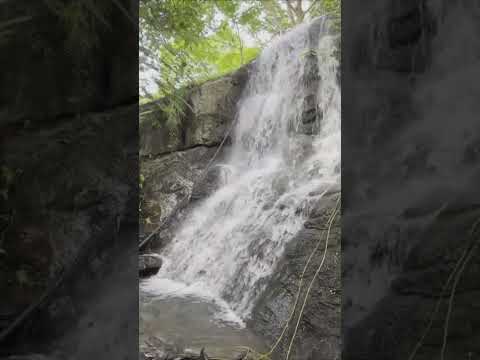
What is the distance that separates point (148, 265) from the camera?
4.39 m

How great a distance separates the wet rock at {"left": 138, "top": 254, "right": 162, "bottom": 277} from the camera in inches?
170

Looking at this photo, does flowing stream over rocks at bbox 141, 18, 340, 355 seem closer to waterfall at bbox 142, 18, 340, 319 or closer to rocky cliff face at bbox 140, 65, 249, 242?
waterfall at bbox 142, 18, 340, 319

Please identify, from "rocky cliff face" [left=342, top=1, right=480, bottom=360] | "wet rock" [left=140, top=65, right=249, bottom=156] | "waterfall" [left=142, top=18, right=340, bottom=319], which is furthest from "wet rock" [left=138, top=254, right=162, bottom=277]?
"rocky cliff face" [left=342, top=1, right=480, bottom=360]

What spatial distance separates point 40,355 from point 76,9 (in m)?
0.84

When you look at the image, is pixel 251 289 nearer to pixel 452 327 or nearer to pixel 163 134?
pixel 452 327

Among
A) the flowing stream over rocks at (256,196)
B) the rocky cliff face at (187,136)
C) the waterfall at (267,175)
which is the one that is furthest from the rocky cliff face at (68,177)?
the rocky cliff face at (187,136)

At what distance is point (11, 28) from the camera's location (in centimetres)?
80

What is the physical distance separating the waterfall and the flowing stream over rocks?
0.05ft

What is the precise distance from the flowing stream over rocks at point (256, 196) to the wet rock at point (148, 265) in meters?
0.10

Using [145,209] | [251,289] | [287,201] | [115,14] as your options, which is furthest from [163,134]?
[115,14]

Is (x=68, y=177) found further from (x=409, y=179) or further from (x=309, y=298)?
(x=309, y=298)

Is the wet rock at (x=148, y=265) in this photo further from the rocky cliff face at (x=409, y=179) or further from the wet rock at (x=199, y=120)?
the rocky cliff face at (x=409, y=179)

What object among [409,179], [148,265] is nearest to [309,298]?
[409,179]

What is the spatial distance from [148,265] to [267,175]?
213 cm
